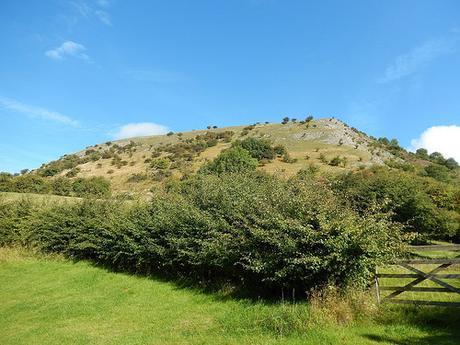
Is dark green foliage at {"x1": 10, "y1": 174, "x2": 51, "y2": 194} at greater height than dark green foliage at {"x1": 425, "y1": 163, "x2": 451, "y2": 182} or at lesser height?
lesser

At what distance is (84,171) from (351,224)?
9313 centimetres

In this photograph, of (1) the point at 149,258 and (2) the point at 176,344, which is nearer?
(2) the point at 176,344

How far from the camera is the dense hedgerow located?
416 inches

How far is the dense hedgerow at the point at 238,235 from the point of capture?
10.6 metres

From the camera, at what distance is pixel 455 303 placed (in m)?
8.84

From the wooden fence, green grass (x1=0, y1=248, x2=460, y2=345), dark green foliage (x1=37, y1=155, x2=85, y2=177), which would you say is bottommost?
green grass (x1=0, y1=248, x2=460, y2=345)

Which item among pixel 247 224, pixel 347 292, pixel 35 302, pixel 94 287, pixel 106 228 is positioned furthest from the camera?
pixel 106 228

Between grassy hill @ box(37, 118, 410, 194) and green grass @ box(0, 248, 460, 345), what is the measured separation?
50387 mm

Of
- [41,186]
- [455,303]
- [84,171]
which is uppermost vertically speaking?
[84,171]

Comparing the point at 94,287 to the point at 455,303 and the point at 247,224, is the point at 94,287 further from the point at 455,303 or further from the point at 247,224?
the point at 455,303

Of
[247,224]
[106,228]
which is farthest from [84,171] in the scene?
[247,224]

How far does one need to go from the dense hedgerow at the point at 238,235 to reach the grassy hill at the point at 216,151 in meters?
44.3

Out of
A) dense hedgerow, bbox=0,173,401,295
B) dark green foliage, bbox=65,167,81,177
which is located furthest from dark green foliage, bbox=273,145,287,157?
dense hedgerow, bbox=0,173,401,295

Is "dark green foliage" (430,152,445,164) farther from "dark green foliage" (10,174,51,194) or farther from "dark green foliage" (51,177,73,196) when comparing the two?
"dark green foliage" (10,174,51,194)
